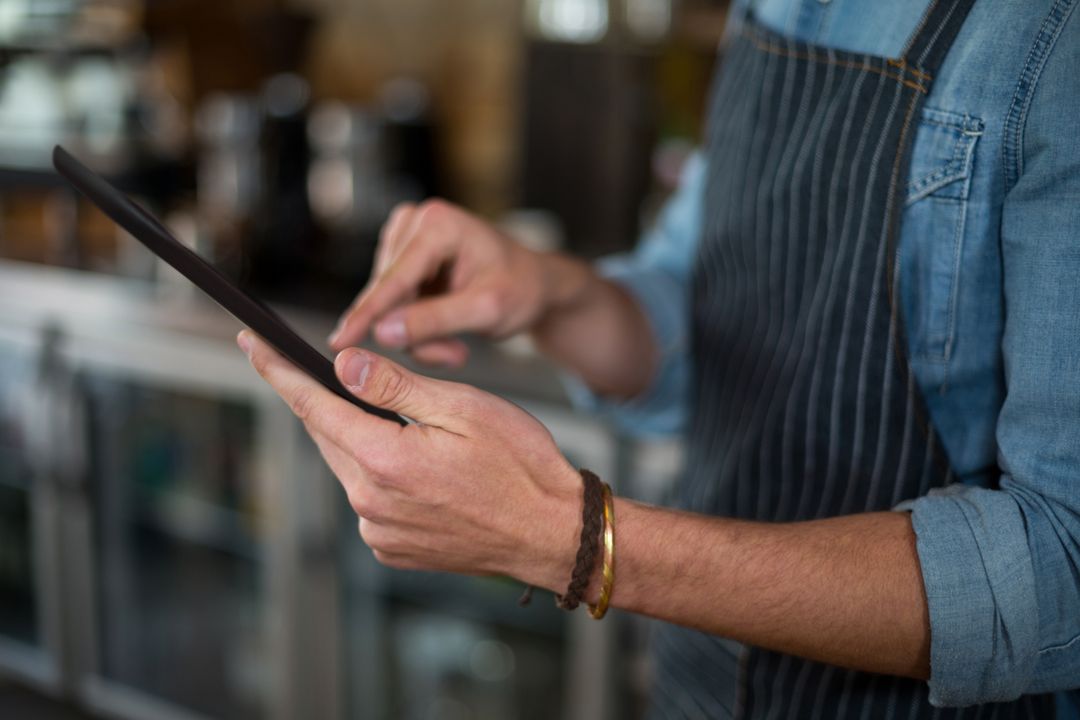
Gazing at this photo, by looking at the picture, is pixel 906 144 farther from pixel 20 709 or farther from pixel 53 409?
pixel 20 709

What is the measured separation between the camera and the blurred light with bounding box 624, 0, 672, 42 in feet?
7.35

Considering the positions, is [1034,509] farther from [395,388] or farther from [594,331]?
[594,331]

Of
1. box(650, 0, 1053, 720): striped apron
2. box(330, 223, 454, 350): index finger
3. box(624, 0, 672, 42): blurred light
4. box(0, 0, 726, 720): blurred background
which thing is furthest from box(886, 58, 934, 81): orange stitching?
box(624, 0, 672, 42): blurred light

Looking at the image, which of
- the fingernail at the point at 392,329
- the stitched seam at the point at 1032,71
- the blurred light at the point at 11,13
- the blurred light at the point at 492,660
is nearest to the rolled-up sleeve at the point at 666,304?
the fingernail at the point at 392,329

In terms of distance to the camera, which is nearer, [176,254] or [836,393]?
[176,254]

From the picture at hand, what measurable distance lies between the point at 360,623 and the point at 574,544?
4.88ft

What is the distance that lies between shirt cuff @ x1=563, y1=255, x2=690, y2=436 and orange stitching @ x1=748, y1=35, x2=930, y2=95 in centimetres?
28

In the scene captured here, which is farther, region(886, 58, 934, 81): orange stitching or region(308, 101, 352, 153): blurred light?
region(308, 101, 352, 153): blurred light

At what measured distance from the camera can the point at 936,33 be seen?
71cm

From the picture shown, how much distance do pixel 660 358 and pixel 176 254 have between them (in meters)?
0.60

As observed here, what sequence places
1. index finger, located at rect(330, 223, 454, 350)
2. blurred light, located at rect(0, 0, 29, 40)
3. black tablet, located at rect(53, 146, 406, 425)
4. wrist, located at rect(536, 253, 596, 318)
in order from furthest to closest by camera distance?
1. blurred light, located at rect(0, 0, 29, 40)
2. wrist, located at rect(536, 253, 596, 318)
3. index finger, located at rect(330, 223, 454, 350)
4. black tablet, located at rect(53, 146, 406, 425)

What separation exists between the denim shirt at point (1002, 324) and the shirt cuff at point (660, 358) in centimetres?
36

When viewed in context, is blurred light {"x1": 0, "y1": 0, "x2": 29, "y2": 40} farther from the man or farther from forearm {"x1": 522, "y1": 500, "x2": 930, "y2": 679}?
forearm {"x1": 522, "y1": 500, "x2": 930, "y2": 679}

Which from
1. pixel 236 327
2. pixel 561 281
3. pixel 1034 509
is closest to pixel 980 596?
pixel 1034 509
